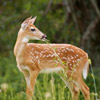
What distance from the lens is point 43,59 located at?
532cm

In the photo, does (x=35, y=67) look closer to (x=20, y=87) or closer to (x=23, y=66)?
(x=23, y=66)

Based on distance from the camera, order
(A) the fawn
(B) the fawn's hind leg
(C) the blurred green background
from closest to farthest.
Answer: (A) the fawn
(B) the fawn's hind leg
(C) the blurred green background

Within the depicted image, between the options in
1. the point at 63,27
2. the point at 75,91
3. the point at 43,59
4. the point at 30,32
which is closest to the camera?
the point at 30,32

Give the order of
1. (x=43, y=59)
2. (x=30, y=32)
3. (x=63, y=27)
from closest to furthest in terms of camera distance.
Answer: (x=30, y=32) → (x=43, y=59) → (x=63, y=27)

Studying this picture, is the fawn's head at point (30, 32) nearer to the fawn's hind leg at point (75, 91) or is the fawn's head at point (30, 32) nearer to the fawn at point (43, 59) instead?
the fawn at point (43, 59)

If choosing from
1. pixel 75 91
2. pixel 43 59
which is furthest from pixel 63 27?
pixel 75 91

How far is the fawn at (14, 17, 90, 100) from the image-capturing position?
4.94 m

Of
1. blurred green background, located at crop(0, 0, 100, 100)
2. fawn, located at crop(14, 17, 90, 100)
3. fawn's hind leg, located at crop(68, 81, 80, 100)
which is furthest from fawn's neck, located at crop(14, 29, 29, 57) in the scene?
blurred green background, located at crop(0, 0, 100, 100)

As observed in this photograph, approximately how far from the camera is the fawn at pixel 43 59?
4941mm

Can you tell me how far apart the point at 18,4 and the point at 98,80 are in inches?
173

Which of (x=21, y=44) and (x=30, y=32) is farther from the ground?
(x=30, y=32)

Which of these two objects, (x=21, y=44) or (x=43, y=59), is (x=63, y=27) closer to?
(x=43, y=59)

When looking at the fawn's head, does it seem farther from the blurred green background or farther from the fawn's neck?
the blurred green background

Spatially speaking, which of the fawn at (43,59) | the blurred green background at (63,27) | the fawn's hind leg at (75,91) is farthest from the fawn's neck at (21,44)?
the blurred green background at (63,27)
